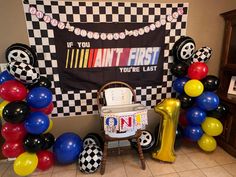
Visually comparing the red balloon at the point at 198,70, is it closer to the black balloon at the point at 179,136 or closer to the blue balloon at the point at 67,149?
the black balloon at the point at 179,136

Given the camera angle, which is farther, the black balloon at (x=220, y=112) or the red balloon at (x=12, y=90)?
the black balloon at (x=220, y=112)

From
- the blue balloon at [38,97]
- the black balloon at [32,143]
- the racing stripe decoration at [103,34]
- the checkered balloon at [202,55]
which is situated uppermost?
the racing stripe decoration at [103,34]

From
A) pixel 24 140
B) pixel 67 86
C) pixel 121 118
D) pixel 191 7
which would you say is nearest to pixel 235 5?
pixel 191 7

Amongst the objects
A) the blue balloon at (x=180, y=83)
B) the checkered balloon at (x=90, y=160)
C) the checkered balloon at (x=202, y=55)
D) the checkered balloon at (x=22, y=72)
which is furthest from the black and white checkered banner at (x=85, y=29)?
the checkered balloon at (x=90, y=160)

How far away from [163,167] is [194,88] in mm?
976

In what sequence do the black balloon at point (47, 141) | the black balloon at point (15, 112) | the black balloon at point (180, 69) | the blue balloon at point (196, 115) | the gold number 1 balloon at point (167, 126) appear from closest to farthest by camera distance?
the black balloon at point (15, 112)
the black balloon at point (47, 141)
the gold number 1 balloon at point (167, 126)
the blue balloon at point (196, 115)
the black balloon at point (180, 69)

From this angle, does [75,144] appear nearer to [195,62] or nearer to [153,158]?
[153,158]

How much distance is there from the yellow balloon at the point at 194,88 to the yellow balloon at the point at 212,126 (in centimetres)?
39

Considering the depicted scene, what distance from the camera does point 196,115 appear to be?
1903mm

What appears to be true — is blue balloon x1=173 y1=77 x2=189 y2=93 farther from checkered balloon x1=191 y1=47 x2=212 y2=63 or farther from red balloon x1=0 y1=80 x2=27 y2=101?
red balloon x1=0 y1=80 x2=27 y2=101

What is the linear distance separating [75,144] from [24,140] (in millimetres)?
516

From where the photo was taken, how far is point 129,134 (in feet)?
5.69

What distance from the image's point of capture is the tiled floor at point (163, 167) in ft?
5.76

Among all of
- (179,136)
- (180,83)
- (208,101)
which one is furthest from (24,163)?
(208,101)
